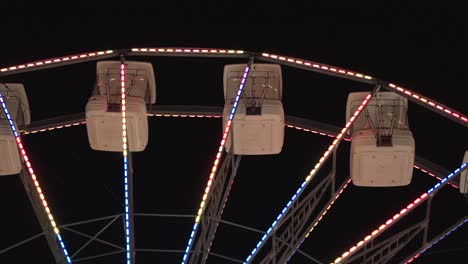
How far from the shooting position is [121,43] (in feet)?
61.5

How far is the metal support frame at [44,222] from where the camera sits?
19562 millimetres

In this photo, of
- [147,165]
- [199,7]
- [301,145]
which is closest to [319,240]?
[301,145]

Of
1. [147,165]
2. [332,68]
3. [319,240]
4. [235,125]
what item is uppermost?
[332,68]

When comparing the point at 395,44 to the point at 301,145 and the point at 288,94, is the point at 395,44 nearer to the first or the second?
the point at 288,94

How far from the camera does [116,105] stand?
1898cm

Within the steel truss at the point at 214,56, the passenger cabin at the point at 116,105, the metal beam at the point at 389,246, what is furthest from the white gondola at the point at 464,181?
the passenger cabin at the point at 116,105

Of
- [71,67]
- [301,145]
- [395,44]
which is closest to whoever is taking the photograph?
[395,44]

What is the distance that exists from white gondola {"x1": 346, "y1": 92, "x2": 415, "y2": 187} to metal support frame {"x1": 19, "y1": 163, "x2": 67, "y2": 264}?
6.36 metres

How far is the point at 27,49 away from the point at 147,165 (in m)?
7.66

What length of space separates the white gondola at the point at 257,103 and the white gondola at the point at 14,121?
433cm

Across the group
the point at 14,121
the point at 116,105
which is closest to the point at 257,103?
the point at 116,105

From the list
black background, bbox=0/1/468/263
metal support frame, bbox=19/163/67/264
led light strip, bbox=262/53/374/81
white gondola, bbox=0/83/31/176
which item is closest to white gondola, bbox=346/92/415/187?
black background, bbox=0/1/468/263

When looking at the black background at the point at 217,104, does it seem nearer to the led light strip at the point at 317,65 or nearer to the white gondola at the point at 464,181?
the led light strip at the point at 317,65

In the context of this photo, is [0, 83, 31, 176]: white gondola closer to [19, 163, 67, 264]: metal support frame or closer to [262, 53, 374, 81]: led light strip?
[19, 163, 67, 264]: metal support frame
